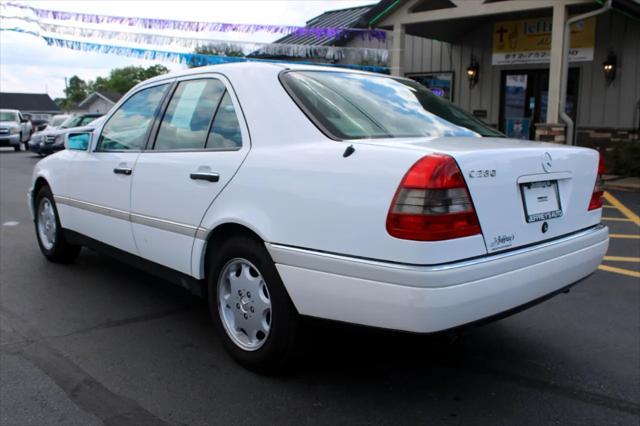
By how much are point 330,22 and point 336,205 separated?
61.7ft

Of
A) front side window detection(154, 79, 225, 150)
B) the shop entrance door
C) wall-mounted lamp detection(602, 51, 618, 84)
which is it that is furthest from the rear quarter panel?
the shop entrance door

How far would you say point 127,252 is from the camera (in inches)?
170

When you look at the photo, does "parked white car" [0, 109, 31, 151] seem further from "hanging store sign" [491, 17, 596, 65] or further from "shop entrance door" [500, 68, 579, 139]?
"shop entrance door" [500, 68, 579, 139]

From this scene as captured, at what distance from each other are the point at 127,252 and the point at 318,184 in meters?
2.06

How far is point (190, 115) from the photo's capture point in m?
3.88

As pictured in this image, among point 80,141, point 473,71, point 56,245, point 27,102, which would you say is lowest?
point 56,245

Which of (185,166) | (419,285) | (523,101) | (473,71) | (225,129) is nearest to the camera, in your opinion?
(419,285)

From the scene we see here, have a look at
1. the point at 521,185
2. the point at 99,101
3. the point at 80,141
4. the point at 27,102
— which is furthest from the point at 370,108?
the point at 27,102

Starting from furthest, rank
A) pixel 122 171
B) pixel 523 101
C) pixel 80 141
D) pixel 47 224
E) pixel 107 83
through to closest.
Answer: pixel 107 83 → pixel 523 101 → pixel 47 224 → pixel 80 141 → pixel 122 171

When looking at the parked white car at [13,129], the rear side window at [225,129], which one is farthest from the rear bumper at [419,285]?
the parked white car at [13,129]

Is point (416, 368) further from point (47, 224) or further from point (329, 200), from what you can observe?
point (47, 224)

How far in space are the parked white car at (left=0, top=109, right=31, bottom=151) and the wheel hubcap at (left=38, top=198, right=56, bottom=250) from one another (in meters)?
23.8

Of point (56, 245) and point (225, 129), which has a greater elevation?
point (225, 129)

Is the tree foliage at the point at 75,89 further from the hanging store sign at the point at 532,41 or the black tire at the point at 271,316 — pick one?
the black tire at the point at 271,316
